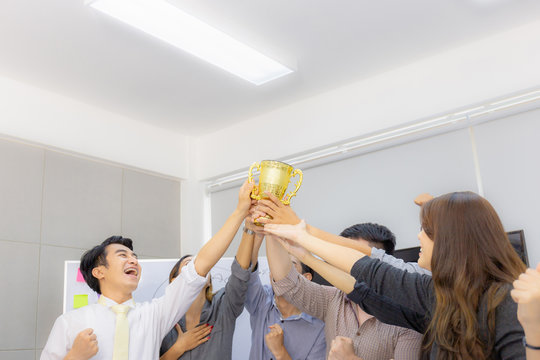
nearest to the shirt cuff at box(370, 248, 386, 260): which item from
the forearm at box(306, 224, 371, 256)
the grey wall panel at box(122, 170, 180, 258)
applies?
the forearm at box(306, 224, 371, 256)

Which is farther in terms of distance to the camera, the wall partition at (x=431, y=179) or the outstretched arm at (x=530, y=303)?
the wall partition at (x=431, y=179)

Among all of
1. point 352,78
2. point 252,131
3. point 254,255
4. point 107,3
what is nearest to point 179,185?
point 252,131

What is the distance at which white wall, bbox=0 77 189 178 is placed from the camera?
3980mm

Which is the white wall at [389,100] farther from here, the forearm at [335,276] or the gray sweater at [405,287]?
the gray sweater at [405,287]

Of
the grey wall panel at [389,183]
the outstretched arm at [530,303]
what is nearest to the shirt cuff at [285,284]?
the outstretched arm at [530,303]

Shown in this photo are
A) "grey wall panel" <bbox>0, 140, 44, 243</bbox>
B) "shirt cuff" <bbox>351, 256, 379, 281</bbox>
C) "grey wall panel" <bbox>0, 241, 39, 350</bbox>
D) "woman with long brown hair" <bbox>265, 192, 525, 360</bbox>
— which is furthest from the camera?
"grey wall panel" <bbox>0, 140, 44, 243</bbox>

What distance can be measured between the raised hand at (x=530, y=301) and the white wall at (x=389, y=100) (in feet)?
8.66

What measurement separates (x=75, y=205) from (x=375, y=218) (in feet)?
7.23

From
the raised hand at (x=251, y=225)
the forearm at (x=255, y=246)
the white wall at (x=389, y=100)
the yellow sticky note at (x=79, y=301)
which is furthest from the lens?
the white wall at (x=389, y=100)

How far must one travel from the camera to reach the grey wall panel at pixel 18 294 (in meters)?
3.71

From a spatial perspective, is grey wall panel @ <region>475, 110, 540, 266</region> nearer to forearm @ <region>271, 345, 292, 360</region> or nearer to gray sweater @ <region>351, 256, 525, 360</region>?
forearm @ <region>271, 345, 292, 360</region>

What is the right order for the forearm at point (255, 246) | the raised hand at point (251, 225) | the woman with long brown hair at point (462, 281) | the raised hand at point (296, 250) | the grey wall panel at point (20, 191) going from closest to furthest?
the woman with long brown hair at point (462, 281) < the raised hand at point (296, 250) < the raised hand at point (251, 225) < the forearm at point (255, 246) < the grey wall panel at point (20, 191)

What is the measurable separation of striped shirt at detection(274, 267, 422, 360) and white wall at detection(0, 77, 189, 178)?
258 cm

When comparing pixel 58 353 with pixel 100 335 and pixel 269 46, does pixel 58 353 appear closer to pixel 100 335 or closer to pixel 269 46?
pixel 100 335
